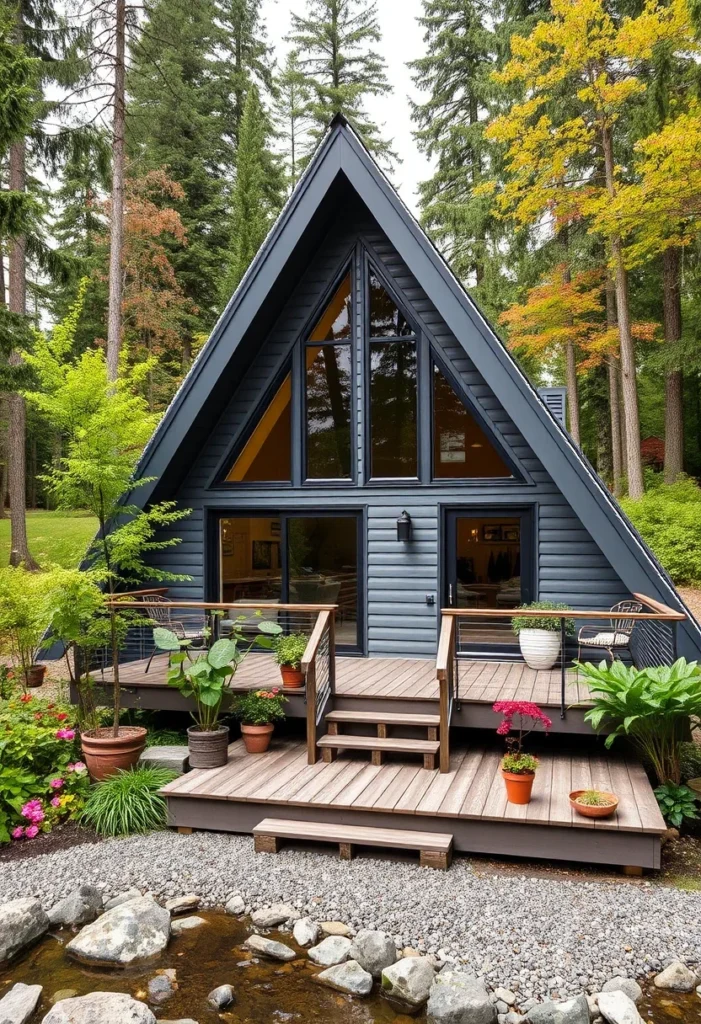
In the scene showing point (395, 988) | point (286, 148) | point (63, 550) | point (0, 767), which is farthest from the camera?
point (286, 148)

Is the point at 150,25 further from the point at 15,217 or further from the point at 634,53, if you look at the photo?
the point at 634,53

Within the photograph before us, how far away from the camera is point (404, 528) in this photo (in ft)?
27.5

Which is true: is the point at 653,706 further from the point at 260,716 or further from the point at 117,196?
the point at 117,196

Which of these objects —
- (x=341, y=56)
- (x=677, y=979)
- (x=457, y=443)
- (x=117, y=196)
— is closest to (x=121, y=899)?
(x=677, y=979)

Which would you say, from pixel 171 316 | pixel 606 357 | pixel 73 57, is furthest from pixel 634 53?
pixel 171 316

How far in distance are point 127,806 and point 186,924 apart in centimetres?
153

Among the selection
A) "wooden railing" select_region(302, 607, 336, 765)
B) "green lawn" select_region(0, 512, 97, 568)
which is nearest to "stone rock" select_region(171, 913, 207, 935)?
"wooden railing" select_region(302, 607, 336, 765)

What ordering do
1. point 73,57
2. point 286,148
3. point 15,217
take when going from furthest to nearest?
point 286,148
point 73,57
point 15,217

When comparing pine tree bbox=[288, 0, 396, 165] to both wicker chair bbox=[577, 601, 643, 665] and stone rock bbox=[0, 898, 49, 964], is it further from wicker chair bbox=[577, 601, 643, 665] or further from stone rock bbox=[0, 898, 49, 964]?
stone rock bbox=[0, 898, 49, 964]

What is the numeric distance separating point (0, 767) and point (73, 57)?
14.4 meters

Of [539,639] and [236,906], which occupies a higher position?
[539,639]

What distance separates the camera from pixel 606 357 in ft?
69.9

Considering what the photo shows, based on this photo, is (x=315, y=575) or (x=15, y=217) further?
(x=15, y=217)

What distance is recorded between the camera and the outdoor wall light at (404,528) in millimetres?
8367
